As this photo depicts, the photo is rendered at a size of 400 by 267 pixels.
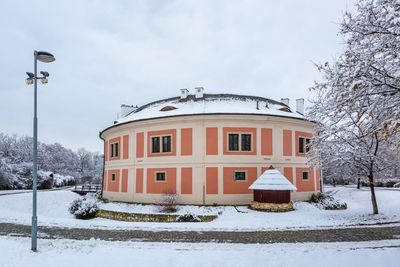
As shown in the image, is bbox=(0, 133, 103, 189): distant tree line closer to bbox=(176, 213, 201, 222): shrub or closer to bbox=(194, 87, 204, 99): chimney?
bbox=(194, 87, 204, 99): chimney

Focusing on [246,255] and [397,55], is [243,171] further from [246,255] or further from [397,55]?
[397,55]

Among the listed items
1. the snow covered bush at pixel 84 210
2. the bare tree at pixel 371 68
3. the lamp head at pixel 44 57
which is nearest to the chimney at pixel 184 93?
Result: the snow covered bush at pixel 84 210

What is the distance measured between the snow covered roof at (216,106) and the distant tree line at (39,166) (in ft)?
85.7

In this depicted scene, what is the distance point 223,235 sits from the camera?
503 inches

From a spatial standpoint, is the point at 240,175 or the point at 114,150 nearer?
the point at 240,175

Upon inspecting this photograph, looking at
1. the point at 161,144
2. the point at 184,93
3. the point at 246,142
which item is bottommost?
the point at 161,144

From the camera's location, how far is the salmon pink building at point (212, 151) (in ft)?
73.6

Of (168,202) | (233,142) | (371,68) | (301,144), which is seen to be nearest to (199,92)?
(233,142)

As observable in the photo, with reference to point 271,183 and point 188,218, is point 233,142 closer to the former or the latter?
point 271,183

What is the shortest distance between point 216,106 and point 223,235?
12878 millimetres

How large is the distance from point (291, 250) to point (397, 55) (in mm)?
6284

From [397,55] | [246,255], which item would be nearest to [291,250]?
[246,255]

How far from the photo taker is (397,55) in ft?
20.8

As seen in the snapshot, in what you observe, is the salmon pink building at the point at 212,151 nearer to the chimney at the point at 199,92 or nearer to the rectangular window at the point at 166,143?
the rectangular window at the point at 166,143
